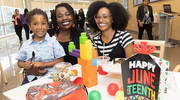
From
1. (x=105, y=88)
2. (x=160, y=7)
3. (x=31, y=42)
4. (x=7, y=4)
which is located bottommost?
(x=105, y=88)

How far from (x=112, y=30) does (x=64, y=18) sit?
607 millimetres

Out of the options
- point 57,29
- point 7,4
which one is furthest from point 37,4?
point 57,29

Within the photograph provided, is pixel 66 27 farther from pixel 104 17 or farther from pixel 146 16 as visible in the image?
pixel 146 16

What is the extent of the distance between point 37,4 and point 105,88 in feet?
50.9

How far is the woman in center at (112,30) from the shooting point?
5.02 ft

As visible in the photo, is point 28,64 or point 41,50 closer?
point 28,64

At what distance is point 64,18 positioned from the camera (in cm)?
179

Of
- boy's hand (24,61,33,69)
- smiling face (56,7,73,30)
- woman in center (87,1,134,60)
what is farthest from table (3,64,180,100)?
smiling face (56,7,73,30)

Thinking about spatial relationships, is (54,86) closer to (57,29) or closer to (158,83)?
(158,83)

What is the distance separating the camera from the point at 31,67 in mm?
1301

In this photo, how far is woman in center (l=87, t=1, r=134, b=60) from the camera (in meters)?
1.53

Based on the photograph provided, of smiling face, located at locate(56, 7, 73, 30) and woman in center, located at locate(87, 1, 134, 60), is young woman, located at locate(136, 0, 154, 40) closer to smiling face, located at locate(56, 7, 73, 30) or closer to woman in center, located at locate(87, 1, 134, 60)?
woman in center, located at locate(87, 1, 134, 60)

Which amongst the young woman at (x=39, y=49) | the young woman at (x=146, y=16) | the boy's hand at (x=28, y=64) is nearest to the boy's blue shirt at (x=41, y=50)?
the young woman at (x=39, y=49)

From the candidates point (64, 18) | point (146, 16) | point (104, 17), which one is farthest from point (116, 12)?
point (146, 16)
